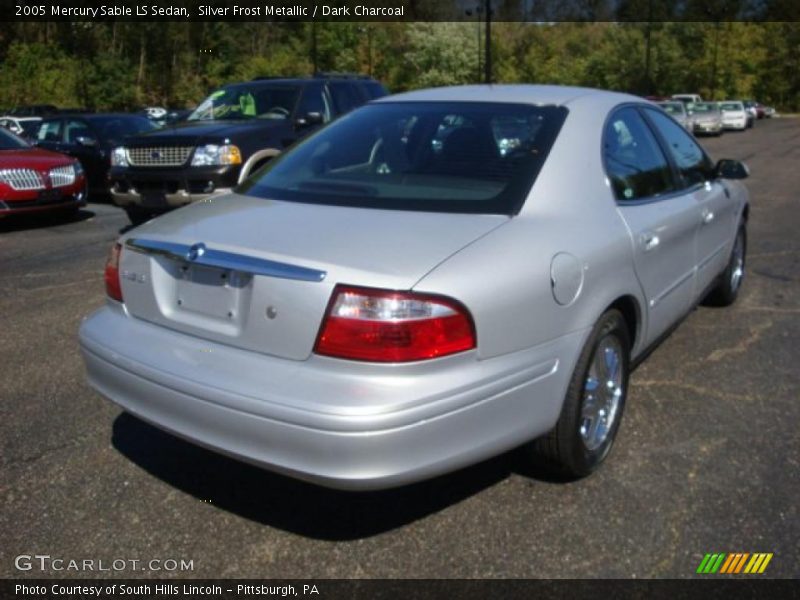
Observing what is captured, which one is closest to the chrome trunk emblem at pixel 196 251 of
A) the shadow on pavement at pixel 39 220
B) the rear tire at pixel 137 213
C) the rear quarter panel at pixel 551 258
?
the rear quarter panel at pixel 551 258

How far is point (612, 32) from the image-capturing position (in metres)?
65.6

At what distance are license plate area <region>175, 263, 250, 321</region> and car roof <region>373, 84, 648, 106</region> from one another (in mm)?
1549

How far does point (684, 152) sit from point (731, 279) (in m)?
1.43

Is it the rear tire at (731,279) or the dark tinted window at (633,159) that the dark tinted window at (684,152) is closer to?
the dark tinted window at (633,159)

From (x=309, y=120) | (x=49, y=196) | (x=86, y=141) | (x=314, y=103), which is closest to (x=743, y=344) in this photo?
(x=309, y=120)

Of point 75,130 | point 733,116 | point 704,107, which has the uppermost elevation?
point 75,130

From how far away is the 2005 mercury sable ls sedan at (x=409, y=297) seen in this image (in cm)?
233

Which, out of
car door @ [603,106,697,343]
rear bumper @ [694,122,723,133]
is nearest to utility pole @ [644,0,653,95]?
rear bumper @ [694,122,723,133]

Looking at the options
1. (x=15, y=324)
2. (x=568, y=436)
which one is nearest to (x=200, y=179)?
(x=15, y=324)

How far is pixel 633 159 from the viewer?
3.61 metres

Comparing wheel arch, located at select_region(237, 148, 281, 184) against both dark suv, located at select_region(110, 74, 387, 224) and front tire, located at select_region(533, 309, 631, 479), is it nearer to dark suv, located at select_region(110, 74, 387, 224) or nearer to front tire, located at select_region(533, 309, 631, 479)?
dark suv, located at select_region(110, 74, 387, 224)

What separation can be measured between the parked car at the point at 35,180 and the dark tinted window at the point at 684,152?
776cm

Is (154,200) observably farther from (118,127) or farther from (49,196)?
(118,127)
